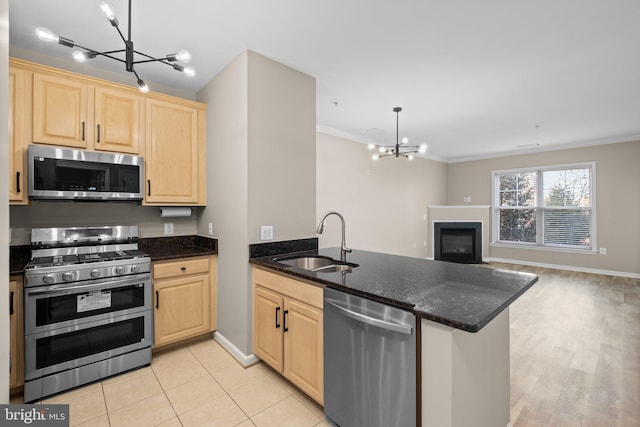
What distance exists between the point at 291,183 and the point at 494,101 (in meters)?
2.91

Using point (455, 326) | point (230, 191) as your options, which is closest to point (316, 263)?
point (230, 191)

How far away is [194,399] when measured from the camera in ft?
6.51

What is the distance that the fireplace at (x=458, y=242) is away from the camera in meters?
6.84

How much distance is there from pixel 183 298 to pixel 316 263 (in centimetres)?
129

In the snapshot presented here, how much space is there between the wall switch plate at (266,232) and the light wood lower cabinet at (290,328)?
0.29 metres

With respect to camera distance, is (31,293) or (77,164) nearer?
(31,293)

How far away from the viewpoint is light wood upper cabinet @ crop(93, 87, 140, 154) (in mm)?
2439

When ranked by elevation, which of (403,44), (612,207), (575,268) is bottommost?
(575,268)

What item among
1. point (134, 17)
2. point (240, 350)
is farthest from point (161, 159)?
point (240, 350)

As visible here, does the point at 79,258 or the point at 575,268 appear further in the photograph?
the point at 575,268

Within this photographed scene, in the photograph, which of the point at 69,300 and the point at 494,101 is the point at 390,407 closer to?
the point at 69,300

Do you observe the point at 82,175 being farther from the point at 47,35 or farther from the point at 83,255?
the point at 47,35

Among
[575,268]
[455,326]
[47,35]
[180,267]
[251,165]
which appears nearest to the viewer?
[455,326]

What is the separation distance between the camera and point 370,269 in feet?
6.41
